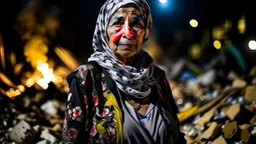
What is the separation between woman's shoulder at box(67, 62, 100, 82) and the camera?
3436 mm

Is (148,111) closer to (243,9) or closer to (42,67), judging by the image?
(42,67)

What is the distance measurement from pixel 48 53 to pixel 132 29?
4.52 meters

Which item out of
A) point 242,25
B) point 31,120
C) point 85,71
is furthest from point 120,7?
point 242,25

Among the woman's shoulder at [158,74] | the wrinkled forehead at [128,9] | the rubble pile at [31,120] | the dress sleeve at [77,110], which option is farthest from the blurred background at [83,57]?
the wrinkled forehead at [128,9]

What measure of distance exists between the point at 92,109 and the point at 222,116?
105 inches

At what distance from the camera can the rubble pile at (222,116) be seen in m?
4.94

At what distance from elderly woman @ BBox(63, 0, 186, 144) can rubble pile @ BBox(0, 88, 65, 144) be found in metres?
1.58

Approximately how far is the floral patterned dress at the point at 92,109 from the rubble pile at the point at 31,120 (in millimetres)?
1546

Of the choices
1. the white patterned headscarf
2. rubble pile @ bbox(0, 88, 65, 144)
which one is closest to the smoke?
rubble pile @ bbox(0, 88, 65, 144)

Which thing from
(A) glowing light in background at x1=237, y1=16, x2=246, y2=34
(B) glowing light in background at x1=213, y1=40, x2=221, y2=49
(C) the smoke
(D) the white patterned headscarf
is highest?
(C) the smoke

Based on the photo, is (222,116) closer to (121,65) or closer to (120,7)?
(121,65)

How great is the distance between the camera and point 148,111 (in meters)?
3.56

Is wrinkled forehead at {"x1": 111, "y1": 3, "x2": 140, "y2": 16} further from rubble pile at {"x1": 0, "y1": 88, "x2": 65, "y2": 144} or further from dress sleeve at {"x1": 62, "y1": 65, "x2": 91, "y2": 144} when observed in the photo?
rubble pile at {"x1": 0, "y1": 88, "x2": 65, "y2": 144}

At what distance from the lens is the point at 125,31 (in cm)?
350
